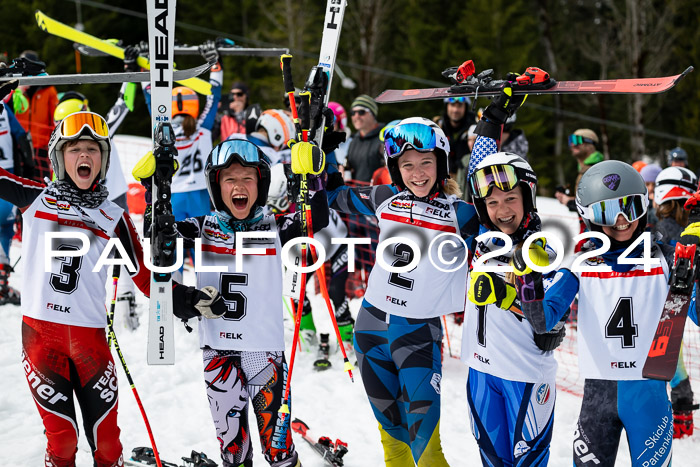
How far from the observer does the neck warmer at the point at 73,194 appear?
3422 millimetres

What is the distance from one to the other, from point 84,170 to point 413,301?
6.08 feet

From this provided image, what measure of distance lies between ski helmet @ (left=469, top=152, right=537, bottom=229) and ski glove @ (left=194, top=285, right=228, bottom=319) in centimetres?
134

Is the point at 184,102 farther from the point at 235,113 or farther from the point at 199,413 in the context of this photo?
the point at 235,113

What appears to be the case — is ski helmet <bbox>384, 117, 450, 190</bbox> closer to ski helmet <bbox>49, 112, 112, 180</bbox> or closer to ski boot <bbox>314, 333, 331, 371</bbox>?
ski helmet <bbox>49, 112, 112, 180</bbox>

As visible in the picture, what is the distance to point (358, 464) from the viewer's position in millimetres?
4441

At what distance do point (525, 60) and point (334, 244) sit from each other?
1729 centimetres

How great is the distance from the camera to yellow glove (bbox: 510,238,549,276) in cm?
271

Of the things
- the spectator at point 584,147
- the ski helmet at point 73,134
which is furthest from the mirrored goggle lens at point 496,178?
the spectator at point 584,147

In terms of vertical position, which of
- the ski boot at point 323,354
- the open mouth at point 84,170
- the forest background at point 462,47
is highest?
the forest background at point 462,47

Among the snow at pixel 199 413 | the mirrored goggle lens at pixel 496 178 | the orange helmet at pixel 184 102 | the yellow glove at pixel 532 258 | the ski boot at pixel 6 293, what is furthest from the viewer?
the ski boot at pixel 6 293

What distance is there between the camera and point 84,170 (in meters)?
3.44

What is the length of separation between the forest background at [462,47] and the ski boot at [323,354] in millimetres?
14835

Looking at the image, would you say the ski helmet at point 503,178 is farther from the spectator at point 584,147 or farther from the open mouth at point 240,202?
the spectator at point 584,147

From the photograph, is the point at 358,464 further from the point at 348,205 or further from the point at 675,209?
the point at 675,209
